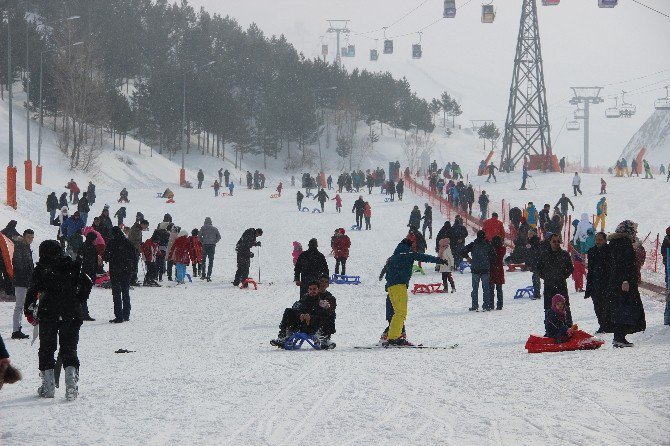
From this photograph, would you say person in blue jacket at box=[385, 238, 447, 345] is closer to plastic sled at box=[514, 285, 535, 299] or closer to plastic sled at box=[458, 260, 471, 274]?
plastic sled at box=[514, 285, 535, 299]

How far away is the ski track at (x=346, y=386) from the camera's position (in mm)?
7598

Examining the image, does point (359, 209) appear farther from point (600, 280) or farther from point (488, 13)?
point (600, 280)

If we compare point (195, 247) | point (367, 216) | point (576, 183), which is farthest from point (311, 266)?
point (576, 183)

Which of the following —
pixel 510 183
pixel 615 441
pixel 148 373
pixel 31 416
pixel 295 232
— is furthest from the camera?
pixel 510 183

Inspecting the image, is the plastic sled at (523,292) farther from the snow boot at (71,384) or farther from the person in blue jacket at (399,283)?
the snow boot at (71,384)

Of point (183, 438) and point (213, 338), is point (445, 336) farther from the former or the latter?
point (183, 438)

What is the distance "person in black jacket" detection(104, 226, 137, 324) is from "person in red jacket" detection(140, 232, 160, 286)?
6.55 metres

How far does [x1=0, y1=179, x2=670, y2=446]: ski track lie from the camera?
24.9 feet

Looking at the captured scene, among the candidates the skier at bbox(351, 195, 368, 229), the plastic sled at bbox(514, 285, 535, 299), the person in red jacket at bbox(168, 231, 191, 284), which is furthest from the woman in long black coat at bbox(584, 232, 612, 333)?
the skier at bbox(351, 195, 368, 229)

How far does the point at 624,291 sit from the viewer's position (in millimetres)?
12633

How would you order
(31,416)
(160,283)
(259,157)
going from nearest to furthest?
(31,416), (160,283), (259,157)

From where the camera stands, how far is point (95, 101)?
7219 cm

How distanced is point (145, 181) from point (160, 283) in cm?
5012

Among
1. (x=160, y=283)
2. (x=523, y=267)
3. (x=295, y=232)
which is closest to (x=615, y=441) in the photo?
(x=160, y=283)
